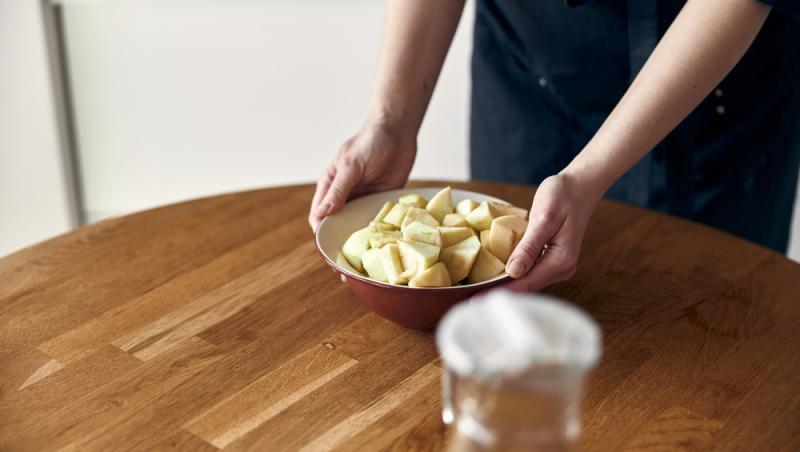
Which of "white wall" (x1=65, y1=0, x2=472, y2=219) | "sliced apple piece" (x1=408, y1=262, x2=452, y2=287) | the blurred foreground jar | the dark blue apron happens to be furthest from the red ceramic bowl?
"white wall" (x1=65, y1=0, x2=472, y2=219)

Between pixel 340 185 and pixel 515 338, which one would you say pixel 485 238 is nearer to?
pixel 340 185

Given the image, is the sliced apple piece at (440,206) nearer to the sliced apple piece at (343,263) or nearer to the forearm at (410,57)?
the sliced apple piece at (343,263)

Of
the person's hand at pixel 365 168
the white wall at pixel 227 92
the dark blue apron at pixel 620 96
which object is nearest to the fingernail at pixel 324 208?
the person's hand at pixel 365 168

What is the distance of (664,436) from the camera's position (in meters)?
0.85

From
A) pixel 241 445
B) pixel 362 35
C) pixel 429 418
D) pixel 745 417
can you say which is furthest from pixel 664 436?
pixel 362 35

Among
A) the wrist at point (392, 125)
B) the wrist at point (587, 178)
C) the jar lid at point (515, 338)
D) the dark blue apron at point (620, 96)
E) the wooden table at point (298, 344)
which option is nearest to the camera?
the jar lid at point (515, 338)

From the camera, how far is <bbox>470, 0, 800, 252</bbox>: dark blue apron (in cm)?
146

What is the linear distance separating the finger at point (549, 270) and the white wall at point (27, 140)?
81.9 inches

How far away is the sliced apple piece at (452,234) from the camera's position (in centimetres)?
99

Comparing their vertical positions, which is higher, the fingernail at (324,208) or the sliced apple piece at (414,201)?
the sliced apple piece at (414,201)

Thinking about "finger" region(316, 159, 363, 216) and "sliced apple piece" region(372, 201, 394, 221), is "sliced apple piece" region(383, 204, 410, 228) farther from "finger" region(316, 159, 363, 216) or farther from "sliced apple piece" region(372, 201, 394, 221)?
"finger" region(316, 159, 363, 216)

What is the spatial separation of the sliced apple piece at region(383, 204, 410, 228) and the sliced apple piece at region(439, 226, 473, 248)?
0.07 meters

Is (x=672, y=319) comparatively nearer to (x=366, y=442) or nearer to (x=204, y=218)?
(x=366, y=442)

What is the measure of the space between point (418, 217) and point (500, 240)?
11 centimetres
